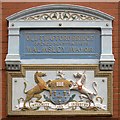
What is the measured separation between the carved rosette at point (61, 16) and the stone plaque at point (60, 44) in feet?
0.59

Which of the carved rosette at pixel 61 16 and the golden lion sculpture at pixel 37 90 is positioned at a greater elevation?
the carved rosette at pixel 61 16

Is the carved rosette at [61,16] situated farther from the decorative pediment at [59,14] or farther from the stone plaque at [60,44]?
the stone plaque at [60,44]

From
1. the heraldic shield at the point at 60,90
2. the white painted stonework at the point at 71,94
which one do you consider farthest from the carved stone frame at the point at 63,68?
the heraldic shield at the point at 60,90

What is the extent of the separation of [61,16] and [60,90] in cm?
112

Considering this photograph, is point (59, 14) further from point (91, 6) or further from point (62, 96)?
point (62, 96)

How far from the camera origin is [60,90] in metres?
7.59

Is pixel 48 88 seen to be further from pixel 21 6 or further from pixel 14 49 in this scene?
pixel 21 6

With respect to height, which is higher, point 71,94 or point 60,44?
point 60,44

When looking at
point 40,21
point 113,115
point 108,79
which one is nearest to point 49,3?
point 40,21

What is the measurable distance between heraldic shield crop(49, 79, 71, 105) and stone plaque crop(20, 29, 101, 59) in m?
0.39

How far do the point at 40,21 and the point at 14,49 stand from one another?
574mm

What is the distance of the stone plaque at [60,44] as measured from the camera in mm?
7652

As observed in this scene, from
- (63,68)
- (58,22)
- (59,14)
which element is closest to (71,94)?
(63,68)

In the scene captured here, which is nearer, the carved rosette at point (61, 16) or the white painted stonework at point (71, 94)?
the white painted stonework at point (71, 94)
